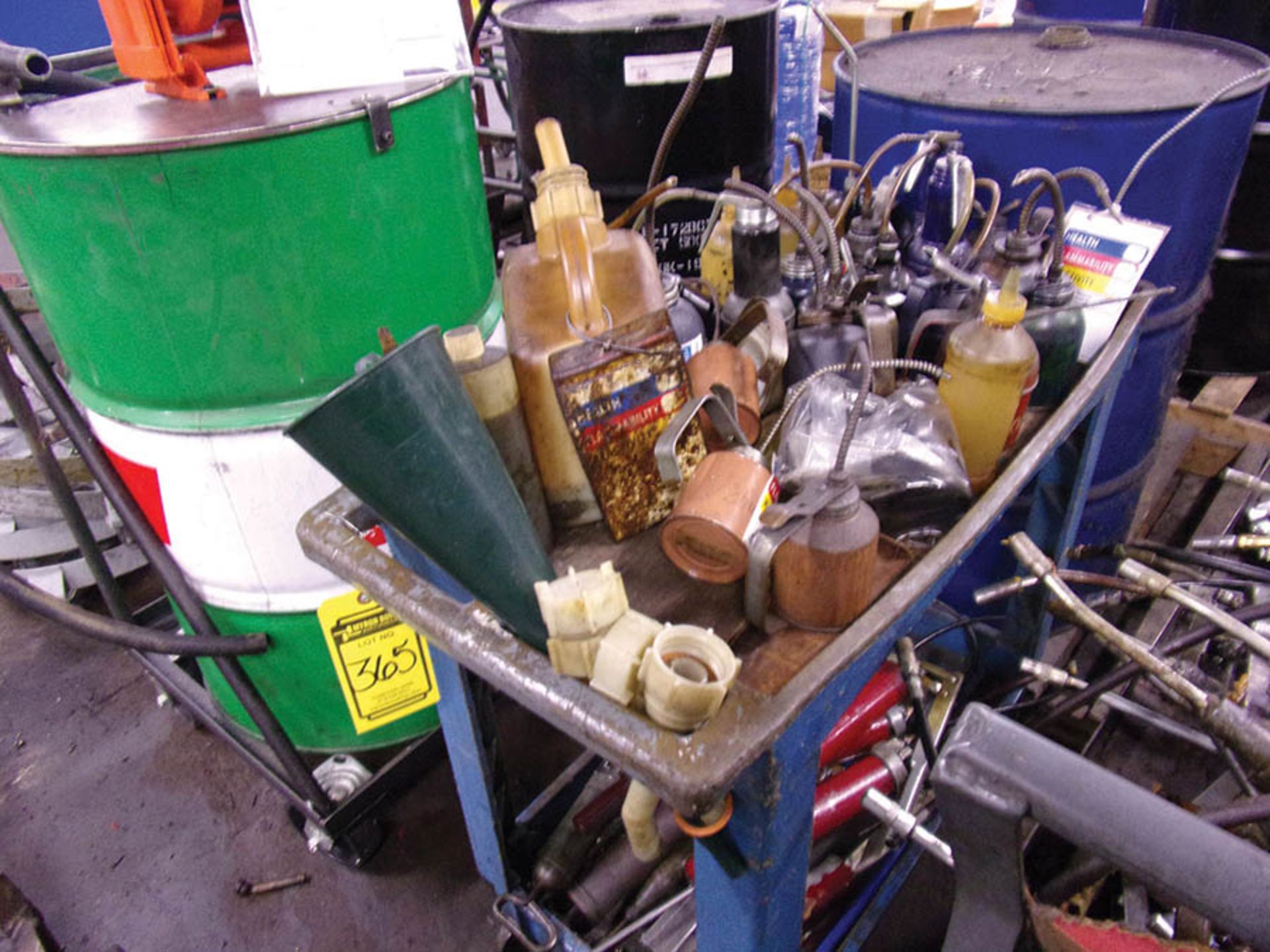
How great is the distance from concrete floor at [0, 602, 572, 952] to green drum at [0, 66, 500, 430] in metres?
0.79

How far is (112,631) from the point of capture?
3.67 ft

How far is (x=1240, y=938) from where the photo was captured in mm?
400

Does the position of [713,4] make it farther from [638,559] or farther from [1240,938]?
[1240,938]

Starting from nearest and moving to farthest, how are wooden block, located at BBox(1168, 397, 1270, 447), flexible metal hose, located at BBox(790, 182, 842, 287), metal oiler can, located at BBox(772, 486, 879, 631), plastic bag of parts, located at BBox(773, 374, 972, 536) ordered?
metal oiler can, located at BBox(772, 486, 879, 631), plastic bag of parts, located at BBox(773, 374, 972, 536), flexible metal hose, located at BBox(790, 182, 842, 287), wooden block, located at BBox(1168, 397, 1270, 447)

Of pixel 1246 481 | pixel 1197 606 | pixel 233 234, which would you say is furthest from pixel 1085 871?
pixel 233 234

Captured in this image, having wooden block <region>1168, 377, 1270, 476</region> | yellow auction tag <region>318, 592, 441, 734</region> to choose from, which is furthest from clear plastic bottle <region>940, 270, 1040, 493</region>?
wooden block <region>1168, 377, 1270, 476</region>

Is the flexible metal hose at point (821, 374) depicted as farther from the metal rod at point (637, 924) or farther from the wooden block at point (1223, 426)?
the wooden block at point (1223, 426)

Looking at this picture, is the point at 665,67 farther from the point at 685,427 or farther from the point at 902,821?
the point at 902,821

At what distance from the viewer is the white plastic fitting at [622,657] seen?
0.57m

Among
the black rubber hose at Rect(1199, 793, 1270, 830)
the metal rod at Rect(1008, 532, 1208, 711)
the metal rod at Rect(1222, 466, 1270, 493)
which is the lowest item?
the metal rod at Rect(1222, 466, 1270, 493)

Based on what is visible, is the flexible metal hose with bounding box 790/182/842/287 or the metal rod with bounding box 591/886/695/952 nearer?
the flexible metal hose with bounding box 790/182/842/287

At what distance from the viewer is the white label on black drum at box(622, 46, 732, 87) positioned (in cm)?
135

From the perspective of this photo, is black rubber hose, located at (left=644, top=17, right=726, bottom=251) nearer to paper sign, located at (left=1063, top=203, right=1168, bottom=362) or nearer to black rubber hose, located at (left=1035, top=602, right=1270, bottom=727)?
paper sign, located at (left=1063, top=203, right=1168, bottom=362)

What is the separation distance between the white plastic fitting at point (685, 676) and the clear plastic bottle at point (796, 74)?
1.43 m
